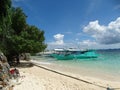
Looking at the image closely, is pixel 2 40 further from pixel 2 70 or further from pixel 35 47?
pixel 2 70

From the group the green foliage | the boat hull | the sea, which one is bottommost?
the sea

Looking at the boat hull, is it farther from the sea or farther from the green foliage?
the green foliage

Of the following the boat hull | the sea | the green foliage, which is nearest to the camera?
the sea

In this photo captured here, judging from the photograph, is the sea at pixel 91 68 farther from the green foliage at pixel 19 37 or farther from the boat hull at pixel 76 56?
the boat hull at pixel 76 56

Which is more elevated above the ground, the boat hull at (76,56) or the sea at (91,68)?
the boat hull at (76,56)

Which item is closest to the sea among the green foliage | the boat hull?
the green foliage

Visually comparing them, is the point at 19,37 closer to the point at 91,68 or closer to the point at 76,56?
the point at 91,68

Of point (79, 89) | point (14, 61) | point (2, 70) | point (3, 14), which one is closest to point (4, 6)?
point (3, 14)

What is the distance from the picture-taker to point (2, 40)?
A: 75.3 ft

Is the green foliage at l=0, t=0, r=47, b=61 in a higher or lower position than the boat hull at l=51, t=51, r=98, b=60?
higher

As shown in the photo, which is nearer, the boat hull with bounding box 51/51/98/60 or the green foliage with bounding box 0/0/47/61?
the green foliage with bounding box 0/0/47/61

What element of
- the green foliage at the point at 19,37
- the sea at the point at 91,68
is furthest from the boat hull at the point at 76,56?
the green foliage at the point at 19,37

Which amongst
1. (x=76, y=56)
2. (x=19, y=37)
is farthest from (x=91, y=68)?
(x=76, y=56)

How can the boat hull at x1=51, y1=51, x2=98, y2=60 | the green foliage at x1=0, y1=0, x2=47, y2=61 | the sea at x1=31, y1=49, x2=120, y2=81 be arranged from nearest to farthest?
the sea at x1=31, y1=49, x2=120, y2=81 → the green foliage at x1=0, y1=0, x2=47, y2=61 → the boat hull at x1=51, y1=51, x2=98, y2=60
